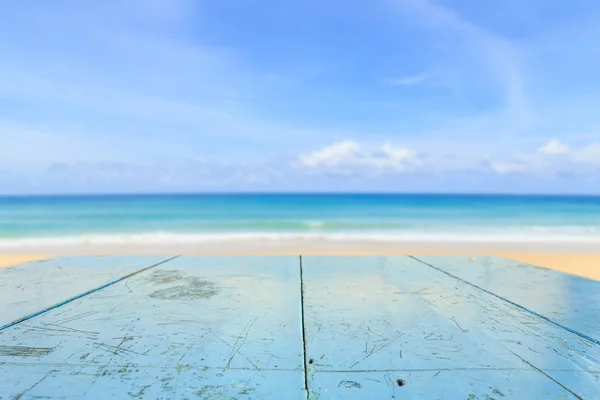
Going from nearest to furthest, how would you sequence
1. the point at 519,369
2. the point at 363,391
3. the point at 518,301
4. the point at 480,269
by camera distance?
the point at 363,391 < the point at 519,369 < the point at 518,301 < the point at 480,269

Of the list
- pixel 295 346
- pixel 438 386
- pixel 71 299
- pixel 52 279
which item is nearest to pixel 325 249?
pixel 52 279

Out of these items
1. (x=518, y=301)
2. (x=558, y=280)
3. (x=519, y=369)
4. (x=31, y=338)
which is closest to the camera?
(x=519, y=369)

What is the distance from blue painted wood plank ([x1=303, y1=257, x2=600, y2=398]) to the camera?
4.23ft

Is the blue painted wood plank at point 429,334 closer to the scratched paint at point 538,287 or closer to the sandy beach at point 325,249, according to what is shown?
the scratched paint at point 538,287

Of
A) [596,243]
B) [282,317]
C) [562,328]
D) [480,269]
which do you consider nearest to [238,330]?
[282,317]

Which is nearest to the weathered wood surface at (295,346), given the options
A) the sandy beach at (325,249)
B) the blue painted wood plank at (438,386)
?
the blue painted wood plank at (438,386)

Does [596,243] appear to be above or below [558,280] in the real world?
below

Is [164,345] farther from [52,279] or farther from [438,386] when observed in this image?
[52,279]

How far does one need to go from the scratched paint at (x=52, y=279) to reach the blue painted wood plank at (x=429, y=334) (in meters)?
1.30

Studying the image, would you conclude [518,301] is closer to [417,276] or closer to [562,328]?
[562,328]

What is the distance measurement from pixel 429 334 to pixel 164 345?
1022 mm

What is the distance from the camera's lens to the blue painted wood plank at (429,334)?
1290mm

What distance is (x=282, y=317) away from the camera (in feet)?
5.73

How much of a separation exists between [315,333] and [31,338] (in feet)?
3.55
